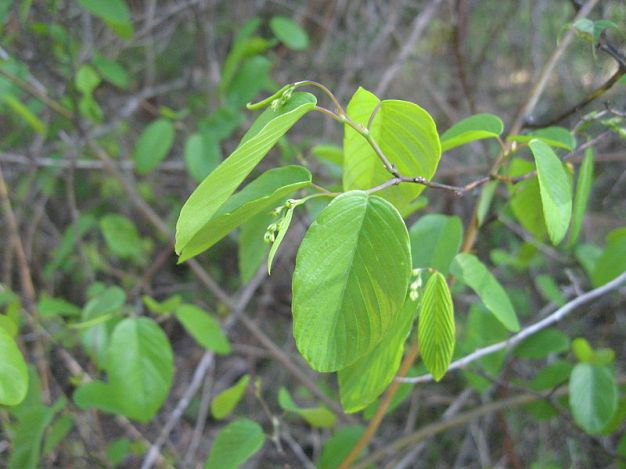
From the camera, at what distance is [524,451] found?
175cm

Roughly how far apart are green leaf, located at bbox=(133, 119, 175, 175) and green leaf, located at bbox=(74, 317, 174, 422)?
2.29 feet

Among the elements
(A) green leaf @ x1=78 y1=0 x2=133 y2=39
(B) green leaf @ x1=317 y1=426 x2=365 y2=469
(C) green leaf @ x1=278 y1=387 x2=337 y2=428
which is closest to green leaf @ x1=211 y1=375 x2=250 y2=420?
(C) green leaf @ x1=278 y1=387 x2=337 y2=428

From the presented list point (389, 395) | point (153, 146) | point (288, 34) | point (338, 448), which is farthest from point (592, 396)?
point (288, 34)

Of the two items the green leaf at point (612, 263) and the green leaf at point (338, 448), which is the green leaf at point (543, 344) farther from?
the green leaf at point (338, 448)

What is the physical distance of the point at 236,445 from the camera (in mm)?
953

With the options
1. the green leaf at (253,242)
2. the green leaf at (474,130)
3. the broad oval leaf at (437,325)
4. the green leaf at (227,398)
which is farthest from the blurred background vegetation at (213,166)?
the broad oval leaf at (437,325)

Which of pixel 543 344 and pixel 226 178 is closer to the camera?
pixel 226 178

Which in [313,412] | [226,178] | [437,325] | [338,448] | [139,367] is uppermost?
[226,178]

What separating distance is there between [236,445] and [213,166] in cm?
77

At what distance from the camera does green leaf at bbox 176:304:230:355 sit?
121cm

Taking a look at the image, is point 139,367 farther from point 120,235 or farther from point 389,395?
point 120,235

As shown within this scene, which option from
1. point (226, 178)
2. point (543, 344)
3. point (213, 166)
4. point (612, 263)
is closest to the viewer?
point (226, 178)

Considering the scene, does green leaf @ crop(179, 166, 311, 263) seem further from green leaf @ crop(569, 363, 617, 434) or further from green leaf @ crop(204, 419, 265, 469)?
green leaf @ crop(569, 363, 617, 434)

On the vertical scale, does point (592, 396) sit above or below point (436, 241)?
below
